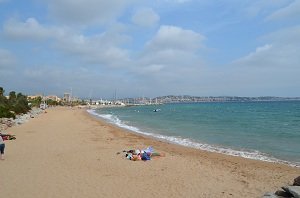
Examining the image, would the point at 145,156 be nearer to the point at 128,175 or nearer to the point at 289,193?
the point at 128,175

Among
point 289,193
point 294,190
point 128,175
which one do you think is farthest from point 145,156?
point 294,190

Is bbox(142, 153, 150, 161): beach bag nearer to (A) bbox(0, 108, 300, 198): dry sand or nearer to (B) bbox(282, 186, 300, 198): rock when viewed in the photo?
(A) bbox(0, 108, 300, 198): dry sand

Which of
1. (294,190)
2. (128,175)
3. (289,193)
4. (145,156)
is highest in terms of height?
(294,190)

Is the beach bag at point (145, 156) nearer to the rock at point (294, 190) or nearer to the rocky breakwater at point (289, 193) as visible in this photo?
the rocky breakwater at point (289, 193)

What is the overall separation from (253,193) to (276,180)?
2.27 metres

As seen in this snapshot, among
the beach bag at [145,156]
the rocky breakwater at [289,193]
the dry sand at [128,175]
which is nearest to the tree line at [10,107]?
the dry sand at [128,175]

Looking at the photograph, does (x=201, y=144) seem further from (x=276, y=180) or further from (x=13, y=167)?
(x=13, y=167)

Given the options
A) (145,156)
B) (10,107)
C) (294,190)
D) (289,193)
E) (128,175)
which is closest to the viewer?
(294,190)

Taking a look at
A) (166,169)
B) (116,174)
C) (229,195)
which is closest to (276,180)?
(229,195)

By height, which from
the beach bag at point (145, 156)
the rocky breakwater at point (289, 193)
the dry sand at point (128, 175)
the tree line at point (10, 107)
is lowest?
the dry sand at point (128, 175)

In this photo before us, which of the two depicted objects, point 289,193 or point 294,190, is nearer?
point 294,190

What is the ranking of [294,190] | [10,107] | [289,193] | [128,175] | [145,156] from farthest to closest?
A: [10,107]
[145,156]
[128,175]
[289,193]
[294,190]

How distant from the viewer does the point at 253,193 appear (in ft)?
31.7

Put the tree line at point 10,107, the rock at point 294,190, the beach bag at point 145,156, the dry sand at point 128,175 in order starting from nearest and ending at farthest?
the rock at point 294,190, the dry sand at point 128,175, the beach bag at point 145,156, the tree line at point 10,107
